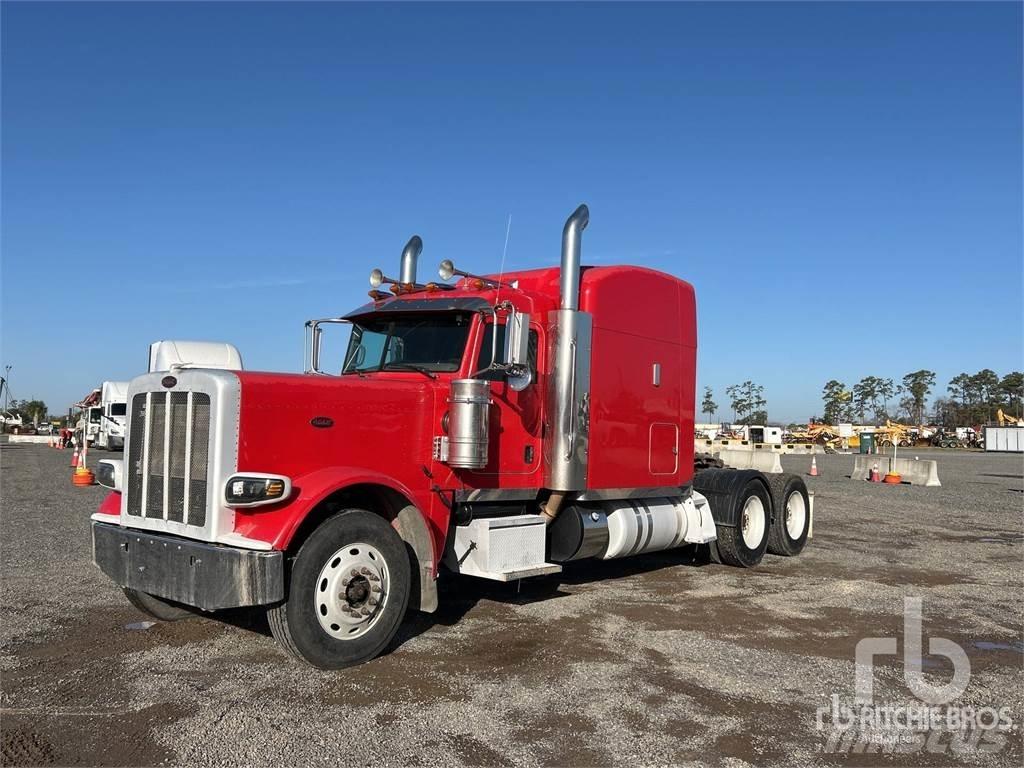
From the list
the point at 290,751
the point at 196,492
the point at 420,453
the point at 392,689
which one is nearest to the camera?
the point at 290,751

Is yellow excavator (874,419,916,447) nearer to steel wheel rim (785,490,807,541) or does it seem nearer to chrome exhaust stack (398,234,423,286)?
steel wheel rim (785,490,807,541)

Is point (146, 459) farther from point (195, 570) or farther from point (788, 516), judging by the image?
point (788, 516)

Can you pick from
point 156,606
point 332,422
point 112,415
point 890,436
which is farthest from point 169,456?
point 890,436

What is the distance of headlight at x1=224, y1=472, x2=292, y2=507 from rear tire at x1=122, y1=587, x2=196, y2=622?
5.70ft

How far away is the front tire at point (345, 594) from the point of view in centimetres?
537

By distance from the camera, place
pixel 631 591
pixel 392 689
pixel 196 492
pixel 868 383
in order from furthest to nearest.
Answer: pixel 868 383 < pixel 631 591 < pixel 196 492 < pixel 392 689

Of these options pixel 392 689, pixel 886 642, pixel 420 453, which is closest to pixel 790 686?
pixel 886 642

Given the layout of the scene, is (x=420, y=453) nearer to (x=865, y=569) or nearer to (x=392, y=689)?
(x=392, y=689)

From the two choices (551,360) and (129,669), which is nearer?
(129,669)

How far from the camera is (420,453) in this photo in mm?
6520

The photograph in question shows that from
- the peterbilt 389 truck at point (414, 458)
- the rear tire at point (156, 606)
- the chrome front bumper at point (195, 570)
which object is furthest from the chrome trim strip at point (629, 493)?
the rear tire at point (156, 606)

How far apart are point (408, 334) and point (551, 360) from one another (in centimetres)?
131

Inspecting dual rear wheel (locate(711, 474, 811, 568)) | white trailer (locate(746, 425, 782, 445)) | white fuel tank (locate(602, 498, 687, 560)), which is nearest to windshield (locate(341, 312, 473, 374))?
white fuel tank (locate(602, 498, 687, 560))

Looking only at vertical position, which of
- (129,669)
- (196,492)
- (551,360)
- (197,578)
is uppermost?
(551,360)
